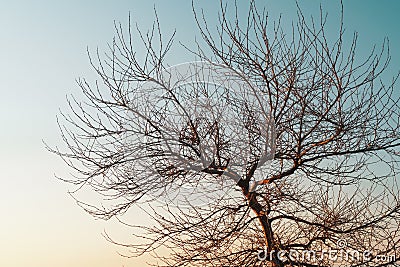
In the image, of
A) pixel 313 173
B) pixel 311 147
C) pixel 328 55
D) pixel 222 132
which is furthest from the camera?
pixel 313 173

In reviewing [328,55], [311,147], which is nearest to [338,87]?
[328,55]

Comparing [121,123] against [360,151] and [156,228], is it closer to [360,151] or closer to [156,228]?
[156,228]

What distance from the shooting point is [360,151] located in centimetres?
444

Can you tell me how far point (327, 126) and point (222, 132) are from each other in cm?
101

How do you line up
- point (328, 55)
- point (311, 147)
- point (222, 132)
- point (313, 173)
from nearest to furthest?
point (328, 55) < point (311, 147) < point (222, 132) < point (313, 173)

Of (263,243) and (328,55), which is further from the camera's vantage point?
(263,243)

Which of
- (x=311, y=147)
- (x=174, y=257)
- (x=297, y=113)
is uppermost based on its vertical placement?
(x=297, y=113)

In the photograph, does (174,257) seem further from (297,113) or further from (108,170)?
(297,113)

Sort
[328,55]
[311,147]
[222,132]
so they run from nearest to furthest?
[328,55] < [311,147] < [222,132]

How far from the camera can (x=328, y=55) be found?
155 inches

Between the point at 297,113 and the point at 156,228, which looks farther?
the point at 156,228

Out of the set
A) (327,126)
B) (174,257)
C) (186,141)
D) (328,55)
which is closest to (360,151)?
(327,126)

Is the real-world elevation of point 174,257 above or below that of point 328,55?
below

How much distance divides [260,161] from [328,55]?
1167 millimetres
